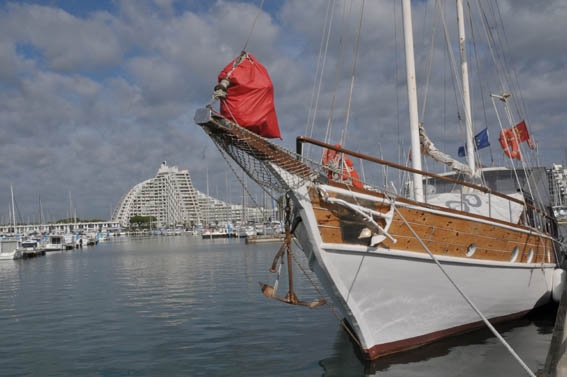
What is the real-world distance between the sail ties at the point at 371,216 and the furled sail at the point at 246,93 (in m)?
1.35

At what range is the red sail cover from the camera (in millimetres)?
6539

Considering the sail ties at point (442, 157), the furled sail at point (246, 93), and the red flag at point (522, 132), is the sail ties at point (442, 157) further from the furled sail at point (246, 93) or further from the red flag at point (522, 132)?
the furled sail at point (246, 93)

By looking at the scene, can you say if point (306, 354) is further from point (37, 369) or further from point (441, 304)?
point (37, 369)

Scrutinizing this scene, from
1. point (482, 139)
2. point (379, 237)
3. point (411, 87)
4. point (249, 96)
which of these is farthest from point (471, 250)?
point (482, 139)

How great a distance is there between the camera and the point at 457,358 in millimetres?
8195

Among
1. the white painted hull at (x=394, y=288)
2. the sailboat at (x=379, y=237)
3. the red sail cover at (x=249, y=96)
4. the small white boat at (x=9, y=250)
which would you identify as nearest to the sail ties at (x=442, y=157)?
the sailboat at (x=379, y=237)

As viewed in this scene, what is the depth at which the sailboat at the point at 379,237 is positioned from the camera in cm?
678

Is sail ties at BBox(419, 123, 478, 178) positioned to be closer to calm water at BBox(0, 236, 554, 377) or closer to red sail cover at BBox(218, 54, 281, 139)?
calm water at BBox(0, 236, 554, 377)

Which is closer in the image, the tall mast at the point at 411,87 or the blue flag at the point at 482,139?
the tall mast at the point at 411,87

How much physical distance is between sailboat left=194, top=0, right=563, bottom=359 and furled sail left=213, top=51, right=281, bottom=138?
0.01 meters

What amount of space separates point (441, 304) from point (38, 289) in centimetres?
1957

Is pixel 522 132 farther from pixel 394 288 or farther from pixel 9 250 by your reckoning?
pixel 9 250

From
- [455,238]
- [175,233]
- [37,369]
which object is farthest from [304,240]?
[175,233]

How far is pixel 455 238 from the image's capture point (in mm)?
8133
